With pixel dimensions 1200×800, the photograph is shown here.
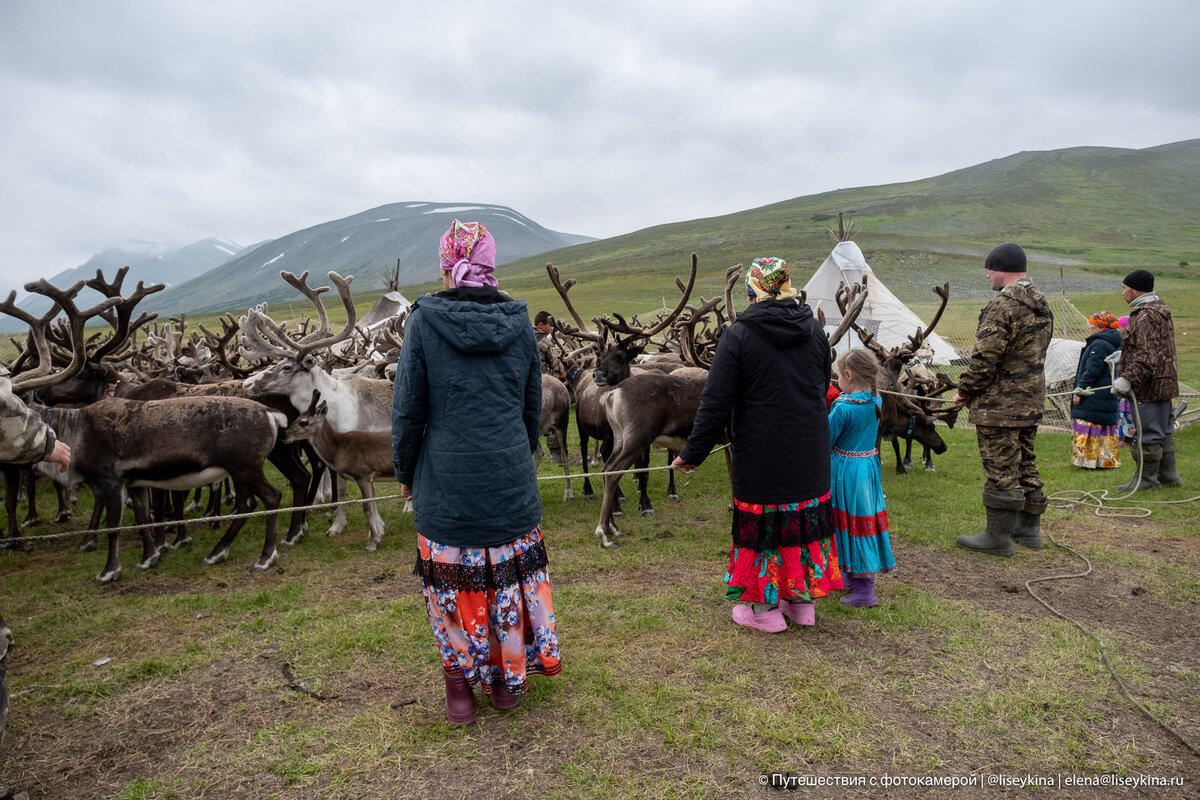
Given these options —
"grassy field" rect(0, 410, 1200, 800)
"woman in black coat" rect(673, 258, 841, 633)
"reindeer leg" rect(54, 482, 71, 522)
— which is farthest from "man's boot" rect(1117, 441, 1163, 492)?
"reindeer leg" rect(54, 482, 71, 522)

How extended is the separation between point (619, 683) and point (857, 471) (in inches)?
85.0

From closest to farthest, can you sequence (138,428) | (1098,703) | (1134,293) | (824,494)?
(1098,703) → (824,494) → (138,428) → (1134,293)

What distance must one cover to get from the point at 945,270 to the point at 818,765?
6509cm

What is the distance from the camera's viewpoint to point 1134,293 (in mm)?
7523

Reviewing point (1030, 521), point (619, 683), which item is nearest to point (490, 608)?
point (619, 683)

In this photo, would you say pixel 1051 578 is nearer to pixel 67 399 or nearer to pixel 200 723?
pixel 200 723

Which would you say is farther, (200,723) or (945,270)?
(945,270)

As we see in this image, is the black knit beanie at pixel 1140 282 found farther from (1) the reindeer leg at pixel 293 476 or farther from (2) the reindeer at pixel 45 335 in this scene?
(2) the reindeer at pixel 45 335

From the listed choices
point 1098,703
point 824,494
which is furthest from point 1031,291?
point 1098,703

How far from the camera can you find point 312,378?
6746mm

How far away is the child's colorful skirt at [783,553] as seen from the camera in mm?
4199

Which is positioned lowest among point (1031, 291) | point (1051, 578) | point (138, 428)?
point (1051, 578)

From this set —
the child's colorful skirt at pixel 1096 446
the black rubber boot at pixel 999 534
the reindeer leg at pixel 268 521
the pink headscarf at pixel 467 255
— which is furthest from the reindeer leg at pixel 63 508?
the child's colorful skirt at pixel 1096 446

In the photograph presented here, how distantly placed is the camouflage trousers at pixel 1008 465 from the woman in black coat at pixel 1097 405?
142 inches
